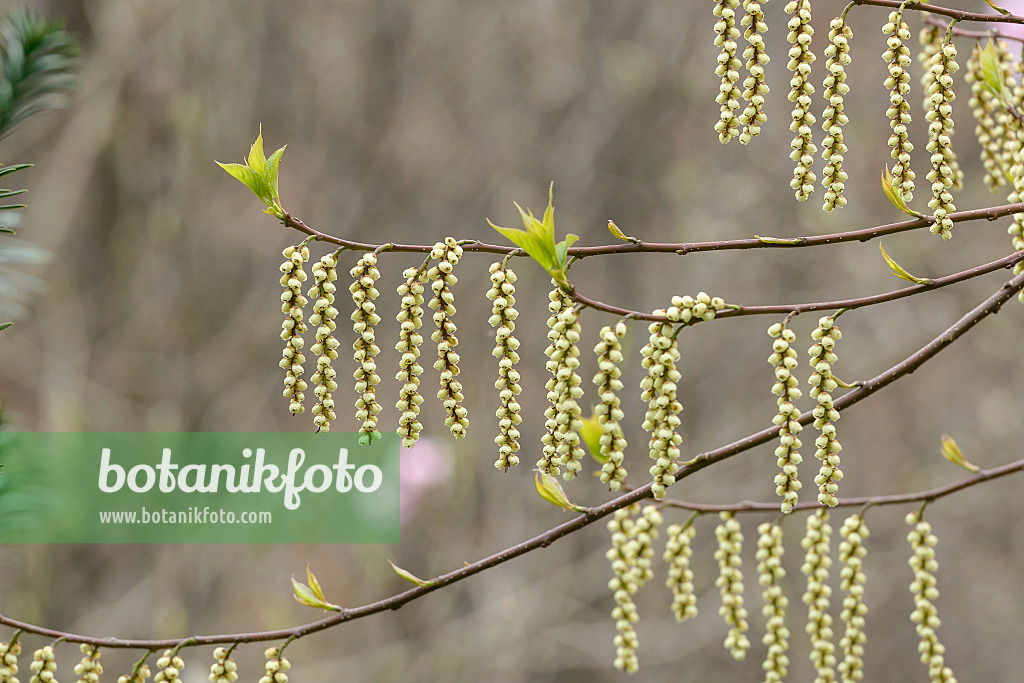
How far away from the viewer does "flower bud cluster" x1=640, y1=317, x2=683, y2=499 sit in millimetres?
507

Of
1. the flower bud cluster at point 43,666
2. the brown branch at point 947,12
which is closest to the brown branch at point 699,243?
the brown branch at point 947,12

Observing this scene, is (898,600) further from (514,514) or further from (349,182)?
(349,182)

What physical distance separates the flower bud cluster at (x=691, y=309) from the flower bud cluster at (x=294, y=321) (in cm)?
23

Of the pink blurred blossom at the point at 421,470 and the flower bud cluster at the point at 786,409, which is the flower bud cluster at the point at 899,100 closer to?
the flower bud cluster at the point at 786,409

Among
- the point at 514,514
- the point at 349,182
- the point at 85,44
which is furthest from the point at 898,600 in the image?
the point at 85,44

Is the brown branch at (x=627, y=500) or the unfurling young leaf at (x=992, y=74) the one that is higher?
A: the unfurling young leaf at (x=992, y=74)

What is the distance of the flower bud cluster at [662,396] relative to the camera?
→ 1.66 feet

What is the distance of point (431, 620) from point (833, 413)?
5.63 ft

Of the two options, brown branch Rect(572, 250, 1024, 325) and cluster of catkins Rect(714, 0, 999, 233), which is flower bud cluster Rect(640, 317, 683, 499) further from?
cluster of catkins Rect(714, 0, 999, 233)

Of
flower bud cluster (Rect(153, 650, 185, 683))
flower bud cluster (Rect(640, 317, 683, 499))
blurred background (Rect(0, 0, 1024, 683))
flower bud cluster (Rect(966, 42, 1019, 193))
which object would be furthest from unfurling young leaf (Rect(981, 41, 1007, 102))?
blurred background (Rect(0, 0, 1024, 683))

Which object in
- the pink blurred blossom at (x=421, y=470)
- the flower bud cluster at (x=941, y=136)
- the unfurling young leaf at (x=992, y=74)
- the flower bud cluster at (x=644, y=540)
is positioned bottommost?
the flower bud cluster at (x=644, y=540)

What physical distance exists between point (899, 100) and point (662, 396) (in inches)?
9.6

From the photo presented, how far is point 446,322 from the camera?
1.70 ft

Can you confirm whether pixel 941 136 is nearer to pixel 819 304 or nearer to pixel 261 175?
pixel 819 304
